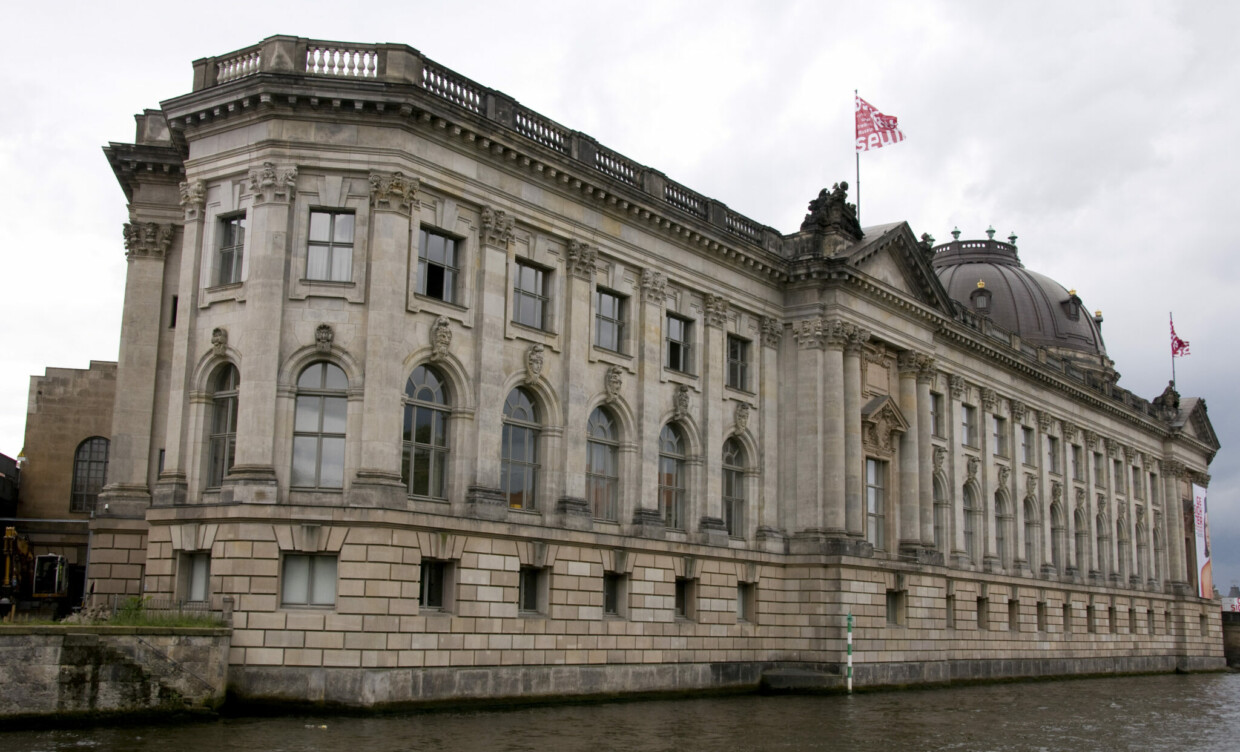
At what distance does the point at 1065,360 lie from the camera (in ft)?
236

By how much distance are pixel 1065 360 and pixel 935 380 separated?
18497 millimetres

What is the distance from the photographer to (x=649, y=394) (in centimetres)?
4188

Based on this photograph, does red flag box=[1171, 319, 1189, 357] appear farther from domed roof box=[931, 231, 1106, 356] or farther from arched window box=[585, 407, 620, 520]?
arched window box=[585, 407, 620, 520]

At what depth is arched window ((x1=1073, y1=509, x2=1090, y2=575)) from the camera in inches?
2798

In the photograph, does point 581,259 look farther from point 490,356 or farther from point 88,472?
point 88,472

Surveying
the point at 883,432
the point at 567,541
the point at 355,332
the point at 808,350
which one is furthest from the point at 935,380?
the point at 355,332

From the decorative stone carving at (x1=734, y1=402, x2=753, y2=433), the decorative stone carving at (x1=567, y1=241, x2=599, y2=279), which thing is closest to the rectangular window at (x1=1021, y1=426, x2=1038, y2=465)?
the decorative stone carving at (x1=734, y1=402, x2=753, y2=433)

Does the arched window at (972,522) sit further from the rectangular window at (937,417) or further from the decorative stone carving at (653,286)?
the decorative stone carving at (653,286)

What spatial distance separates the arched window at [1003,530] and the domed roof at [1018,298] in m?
29.3

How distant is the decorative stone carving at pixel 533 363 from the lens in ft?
122

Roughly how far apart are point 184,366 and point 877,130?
97.1 ft

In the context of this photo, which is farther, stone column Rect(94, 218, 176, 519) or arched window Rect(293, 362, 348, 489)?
stone column Rect(94, 218, 176, 519)

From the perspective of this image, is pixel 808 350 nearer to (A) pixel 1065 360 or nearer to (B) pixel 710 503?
(B) pixel 710 503

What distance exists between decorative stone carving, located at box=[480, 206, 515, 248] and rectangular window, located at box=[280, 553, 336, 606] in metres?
10.3
